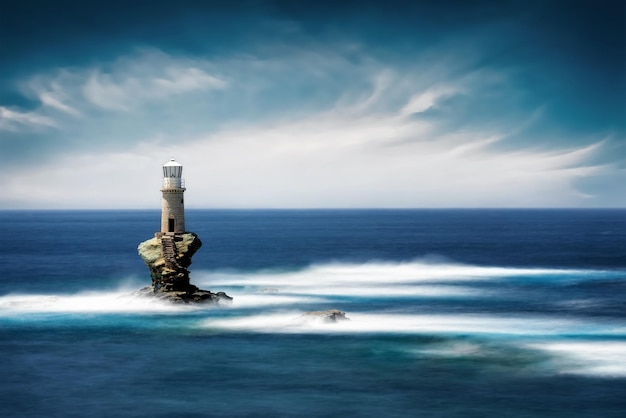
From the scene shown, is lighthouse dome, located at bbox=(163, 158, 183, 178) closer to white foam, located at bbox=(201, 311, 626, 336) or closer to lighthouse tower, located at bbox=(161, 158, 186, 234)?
lighthouse tower, located at bbox=(161, 158, 186, 234)

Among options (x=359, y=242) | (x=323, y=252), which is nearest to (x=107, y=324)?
(x=323, y=252)

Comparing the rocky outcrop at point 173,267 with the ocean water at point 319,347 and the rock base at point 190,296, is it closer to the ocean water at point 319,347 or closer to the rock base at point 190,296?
the rock base at point 190,296

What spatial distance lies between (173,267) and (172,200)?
236 inches

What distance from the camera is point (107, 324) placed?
6059cm

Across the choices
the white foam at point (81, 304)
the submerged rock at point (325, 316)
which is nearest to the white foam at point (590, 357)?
the submerged rock at point (325, 316)

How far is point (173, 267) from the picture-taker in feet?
222

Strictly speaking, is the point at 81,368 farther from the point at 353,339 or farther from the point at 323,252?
the point at 323,252

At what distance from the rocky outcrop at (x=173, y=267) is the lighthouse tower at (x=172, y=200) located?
0.87m

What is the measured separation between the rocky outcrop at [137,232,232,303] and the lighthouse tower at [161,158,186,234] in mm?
869

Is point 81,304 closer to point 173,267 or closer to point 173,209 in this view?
point 173,267

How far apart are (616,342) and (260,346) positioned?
927 inches

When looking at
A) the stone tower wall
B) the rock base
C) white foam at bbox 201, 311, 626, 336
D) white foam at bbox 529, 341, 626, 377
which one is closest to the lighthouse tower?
the stone tower wall

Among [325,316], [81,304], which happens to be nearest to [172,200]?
[81,304]

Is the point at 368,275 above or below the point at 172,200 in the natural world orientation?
below
